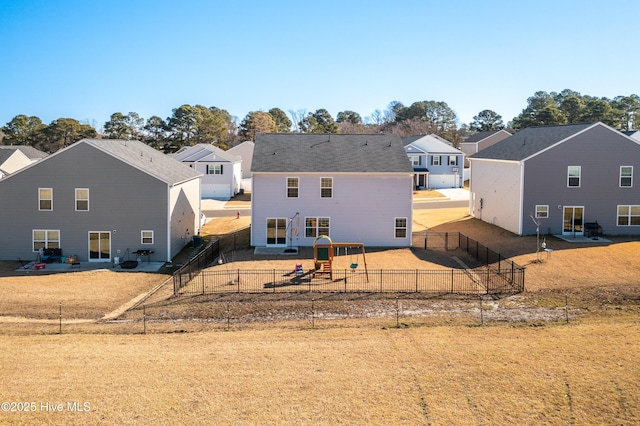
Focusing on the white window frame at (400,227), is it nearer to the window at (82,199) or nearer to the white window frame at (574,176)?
the white window frame at (574,176)

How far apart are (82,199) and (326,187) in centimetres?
1547

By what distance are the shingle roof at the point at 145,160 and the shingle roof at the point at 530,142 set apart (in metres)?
24.5

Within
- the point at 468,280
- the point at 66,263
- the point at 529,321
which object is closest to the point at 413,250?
the point at 468,280

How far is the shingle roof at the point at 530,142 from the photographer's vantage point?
38.2m

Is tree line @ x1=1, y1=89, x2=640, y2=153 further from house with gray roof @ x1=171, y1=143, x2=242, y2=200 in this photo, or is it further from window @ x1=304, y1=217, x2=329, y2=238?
window @ x1=304, y1=217, x2=329, y2=238

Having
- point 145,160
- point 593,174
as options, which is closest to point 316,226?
point 145,160

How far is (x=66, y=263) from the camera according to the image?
1256 inches

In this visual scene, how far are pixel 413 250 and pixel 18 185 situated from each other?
25288mm

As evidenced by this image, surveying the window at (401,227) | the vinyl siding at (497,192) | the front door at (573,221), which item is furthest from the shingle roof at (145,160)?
the front door at (573,221)

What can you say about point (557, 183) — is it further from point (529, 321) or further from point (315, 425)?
point (315, 425)

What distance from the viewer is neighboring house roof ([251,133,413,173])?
35844 millimetres

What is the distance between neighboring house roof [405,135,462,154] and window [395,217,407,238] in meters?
42.7

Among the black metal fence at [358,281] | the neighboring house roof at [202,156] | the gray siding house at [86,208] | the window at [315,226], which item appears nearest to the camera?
the black metal fence at [358,281]

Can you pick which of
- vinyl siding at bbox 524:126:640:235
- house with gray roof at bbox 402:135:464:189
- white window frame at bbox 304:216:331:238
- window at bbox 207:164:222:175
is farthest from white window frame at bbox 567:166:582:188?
window at bbox 207:164:222:175
